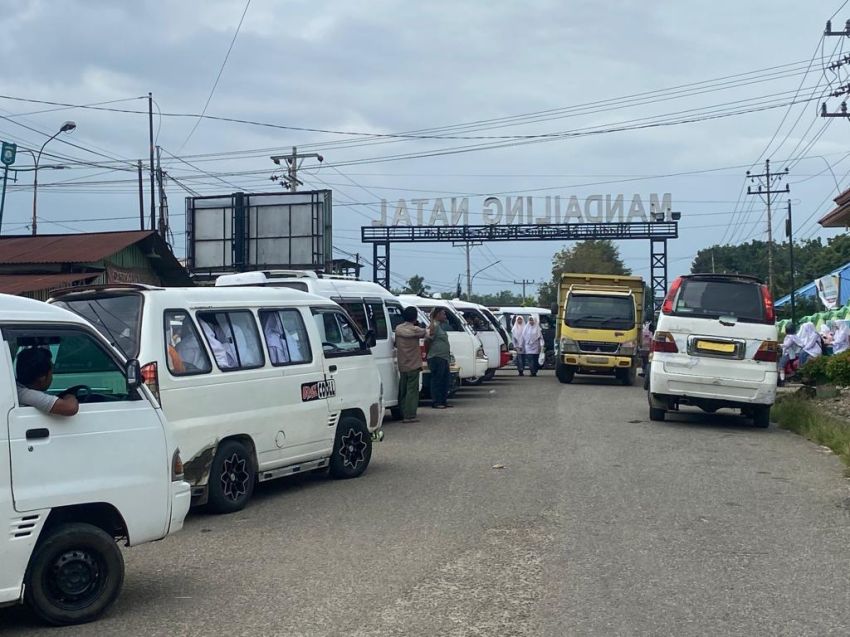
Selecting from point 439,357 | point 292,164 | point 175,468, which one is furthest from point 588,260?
point 175,468

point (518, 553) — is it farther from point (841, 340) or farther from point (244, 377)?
point (841, 340)

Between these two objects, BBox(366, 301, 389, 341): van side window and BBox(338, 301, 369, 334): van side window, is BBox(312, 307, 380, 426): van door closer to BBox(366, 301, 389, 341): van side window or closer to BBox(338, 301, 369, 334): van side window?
BBox(338, 301, 369, 334): van side window

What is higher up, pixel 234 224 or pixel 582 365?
pixel 234 224

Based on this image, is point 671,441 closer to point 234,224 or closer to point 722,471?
point 722,471

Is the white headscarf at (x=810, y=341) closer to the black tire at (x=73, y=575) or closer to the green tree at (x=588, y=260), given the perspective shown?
the black tire at (x=73, y=575)

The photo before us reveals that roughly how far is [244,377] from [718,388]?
8334mm

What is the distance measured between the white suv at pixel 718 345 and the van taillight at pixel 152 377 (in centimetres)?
908

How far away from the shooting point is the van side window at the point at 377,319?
626 inches

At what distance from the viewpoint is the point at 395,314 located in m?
16.9

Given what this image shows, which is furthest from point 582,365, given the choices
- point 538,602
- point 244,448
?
point 538,602

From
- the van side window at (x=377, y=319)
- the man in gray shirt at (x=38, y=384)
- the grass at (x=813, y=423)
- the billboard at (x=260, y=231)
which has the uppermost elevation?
the billboard at (x=260, y=231)

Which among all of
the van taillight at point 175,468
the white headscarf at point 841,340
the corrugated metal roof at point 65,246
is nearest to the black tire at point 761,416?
the white headscarf at point 841,340

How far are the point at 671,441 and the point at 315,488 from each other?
5.51 metres

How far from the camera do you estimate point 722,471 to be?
443 inches
